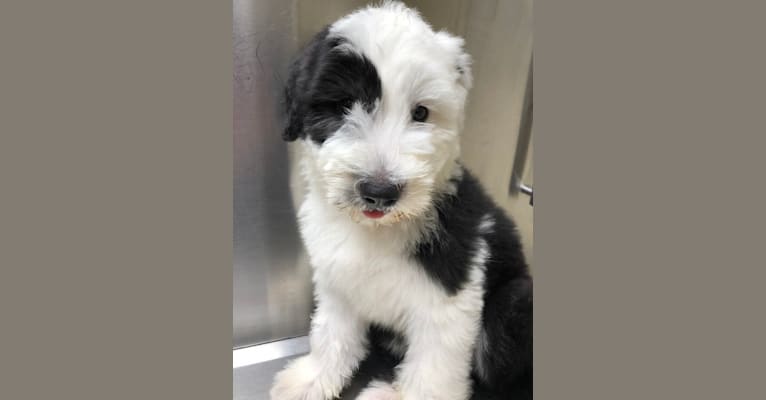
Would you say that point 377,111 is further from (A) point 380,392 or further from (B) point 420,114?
(A) point 380,392

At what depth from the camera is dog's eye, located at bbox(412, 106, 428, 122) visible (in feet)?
4.09

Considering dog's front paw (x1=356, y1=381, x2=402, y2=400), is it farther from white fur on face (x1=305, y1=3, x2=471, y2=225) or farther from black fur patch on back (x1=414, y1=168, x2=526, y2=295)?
white fur on face (x1=305, y1=3, x2=471, y2=225)

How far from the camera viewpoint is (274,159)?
1.74 meters

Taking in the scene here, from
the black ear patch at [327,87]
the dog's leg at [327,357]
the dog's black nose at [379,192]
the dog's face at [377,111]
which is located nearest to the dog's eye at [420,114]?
the dog's face at [377,111]

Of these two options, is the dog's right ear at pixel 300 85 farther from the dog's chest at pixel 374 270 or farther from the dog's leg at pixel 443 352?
the dog's leg at pixel 443 352

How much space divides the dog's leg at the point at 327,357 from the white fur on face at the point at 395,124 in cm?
49

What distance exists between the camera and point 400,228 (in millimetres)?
1379

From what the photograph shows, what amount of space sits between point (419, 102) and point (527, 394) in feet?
3.30

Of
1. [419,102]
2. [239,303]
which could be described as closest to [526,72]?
[419,102]

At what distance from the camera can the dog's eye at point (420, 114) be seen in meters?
1.25

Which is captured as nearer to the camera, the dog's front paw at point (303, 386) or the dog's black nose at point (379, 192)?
the dog's black nose at point (379, 192)

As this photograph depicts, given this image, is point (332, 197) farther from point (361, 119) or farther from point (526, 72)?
point (526, 72)

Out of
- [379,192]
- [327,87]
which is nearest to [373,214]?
[379,192]

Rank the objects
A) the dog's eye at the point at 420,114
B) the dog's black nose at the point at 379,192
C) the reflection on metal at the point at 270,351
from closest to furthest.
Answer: the dog's black nose at the point at 379,192, the dog's eye at the point at 420,114, the reflection on metal at the point at 270,351
